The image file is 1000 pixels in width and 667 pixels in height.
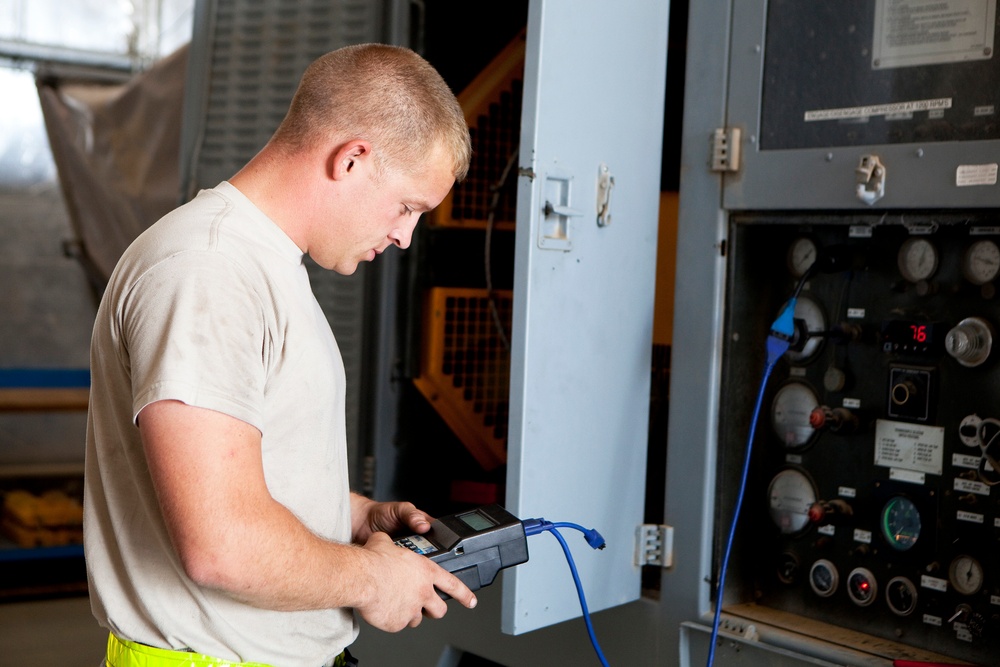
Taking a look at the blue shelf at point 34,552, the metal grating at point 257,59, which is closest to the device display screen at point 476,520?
the metal grating at point 257,59

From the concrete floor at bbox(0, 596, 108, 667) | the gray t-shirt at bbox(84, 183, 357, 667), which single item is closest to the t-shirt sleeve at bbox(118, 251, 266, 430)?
the gray t-shirt at bbox(84, 183, 357, 667)

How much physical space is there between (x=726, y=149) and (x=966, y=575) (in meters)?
1.01

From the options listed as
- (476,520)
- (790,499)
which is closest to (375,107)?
(476,520)

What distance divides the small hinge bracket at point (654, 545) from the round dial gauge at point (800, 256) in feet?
2.14

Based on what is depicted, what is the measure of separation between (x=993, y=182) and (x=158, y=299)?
147 centimetres

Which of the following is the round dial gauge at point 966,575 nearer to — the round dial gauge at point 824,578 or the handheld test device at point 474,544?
the round dial gauge at point 824,578

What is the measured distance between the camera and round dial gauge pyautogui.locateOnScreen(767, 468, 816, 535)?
2262mm

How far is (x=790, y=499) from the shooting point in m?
2.29

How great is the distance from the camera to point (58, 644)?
14.1 feet

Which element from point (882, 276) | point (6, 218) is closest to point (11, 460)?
point (6, 218)

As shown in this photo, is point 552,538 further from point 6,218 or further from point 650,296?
point 6,218

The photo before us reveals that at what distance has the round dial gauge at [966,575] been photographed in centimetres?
198

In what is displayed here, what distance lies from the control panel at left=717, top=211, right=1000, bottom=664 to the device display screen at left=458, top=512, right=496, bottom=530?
0.80 meters

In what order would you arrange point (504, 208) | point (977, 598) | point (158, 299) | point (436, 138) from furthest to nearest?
point (504, 208), point (977, 598), point (436, 138), point (158, 299)
